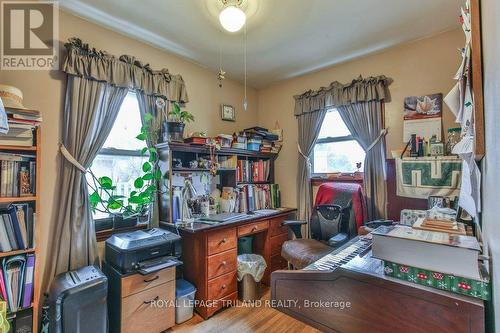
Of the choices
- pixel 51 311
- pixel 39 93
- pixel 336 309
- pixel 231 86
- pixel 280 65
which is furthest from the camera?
pixel 231 86

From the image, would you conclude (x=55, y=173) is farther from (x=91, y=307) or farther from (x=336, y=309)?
(x=336, y=309)

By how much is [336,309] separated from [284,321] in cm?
164

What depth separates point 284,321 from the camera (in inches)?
81.8

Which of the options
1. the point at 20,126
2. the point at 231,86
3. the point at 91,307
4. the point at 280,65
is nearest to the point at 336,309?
the point at 91,307

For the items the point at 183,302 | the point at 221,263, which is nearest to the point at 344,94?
the point at 221,263

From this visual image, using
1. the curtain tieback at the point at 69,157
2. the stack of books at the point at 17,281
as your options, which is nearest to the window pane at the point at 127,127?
the curtain tieback at the point at 69,157

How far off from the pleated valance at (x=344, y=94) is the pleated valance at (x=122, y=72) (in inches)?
Result: 58.8

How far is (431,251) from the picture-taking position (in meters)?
0.64

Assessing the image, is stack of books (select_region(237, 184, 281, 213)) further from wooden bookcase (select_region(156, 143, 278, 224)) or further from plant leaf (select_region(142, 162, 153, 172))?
plant leaf (select_region(142, 162, 153, 172))

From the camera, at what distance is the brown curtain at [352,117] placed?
2.51 metres

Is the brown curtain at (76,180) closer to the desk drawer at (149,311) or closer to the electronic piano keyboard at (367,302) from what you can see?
the desk drawer at (149,311)

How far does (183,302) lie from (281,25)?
2558 millimetres

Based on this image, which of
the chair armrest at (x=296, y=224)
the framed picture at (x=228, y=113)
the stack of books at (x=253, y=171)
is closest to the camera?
the chair armrest at (x=296, y=224)

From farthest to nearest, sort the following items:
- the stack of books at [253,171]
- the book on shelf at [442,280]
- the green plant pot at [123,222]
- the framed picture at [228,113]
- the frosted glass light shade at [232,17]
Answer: the framed picture at [228,113]
the stack of books at [253,171]
the green plant pot at [123,222]
the frosted glass light shade at [232,17]
the book on shelf at [442,280]
